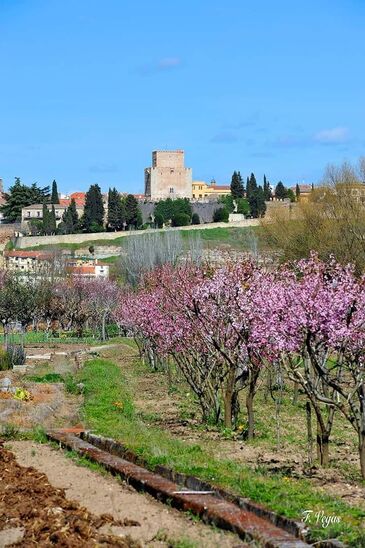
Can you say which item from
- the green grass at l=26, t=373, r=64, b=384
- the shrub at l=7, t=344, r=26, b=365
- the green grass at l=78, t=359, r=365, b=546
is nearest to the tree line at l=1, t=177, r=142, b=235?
the shrub at l=7, t=344, r=26, b=365

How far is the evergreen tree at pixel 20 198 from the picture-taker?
478 feet

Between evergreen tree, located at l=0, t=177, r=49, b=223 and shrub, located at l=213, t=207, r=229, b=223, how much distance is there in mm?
24139

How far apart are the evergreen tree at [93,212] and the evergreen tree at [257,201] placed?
814 inches

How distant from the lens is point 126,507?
9656 mm

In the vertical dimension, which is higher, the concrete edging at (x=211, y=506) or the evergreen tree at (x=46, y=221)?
the evergreen tree at (x=46, y=221)

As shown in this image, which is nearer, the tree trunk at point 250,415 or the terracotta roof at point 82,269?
the tree trunk at point 250,415

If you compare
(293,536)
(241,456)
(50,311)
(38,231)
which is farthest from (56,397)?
(38,231)

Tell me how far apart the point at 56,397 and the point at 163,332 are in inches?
177

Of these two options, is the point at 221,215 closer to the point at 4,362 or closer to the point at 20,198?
the point at 20,198

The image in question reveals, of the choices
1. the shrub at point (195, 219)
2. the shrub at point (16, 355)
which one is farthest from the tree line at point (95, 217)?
the shrub at point (16, 355)

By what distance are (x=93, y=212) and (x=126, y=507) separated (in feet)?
408

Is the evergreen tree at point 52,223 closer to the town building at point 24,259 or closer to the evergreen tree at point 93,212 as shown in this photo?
the evergreen tree at point 93,212

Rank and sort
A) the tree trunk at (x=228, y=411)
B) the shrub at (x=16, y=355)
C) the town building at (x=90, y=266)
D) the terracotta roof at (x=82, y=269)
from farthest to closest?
the town building at (x=90, y=266) < the terracotta roof at (x=82, y=269) < the shrub at (x=16, y=355) < the tree trunk at (x=228, y=411)

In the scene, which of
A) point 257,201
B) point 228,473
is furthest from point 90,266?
point 228,473
